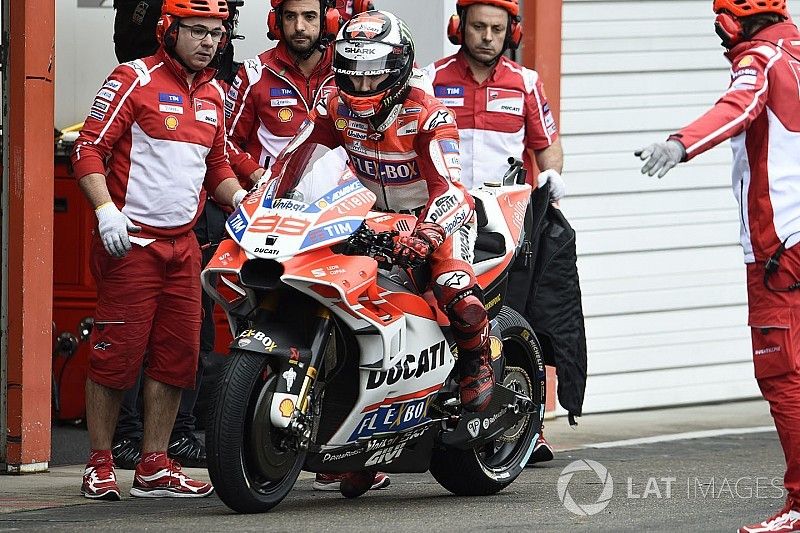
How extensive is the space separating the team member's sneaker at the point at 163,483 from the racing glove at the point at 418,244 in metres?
1.67

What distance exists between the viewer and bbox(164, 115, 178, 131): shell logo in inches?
Result: 297

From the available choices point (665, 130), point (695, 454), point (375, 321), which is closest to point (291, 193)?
point (375, 321)

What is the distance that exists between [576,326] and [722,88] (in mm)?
3445

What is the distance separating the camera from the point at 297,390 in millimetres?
6328

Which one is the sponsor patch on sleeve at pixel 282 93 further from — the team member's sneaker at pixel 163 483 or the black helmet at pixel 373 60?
the team member's sneaker at pixel 163 483

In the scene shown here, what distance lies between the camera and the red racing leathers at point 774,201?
6449mm

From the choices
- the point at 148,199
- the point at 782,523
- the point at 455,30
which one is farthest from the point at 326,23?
the point at 782,523

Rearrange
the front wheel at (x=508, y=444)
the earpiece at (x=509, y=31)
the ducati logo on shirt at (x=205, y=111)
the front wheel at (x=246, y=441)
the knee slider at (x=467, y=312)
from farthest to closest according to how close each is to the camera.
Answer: the earpiece at (x=509, y=31) → the ducati logo on shirt at (x=205, y=111) → the front wheel at (x=508, y=444) → the knee slider at (x=467, y=312) → the front wheel at (x=246, y=441)

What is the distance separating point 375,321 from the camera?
6.52 m

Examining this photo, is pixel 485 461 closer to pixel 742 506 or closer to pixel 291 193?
pixel 742 506

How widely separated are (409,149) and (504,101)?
1919 mm

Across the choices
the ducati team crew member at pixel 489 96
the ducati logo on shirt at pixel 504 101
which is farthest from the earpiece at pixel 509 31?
the ducati logo on shirt at pixel 504 101

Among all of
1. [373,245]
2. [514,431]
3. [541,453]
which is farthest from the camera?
[541,453]

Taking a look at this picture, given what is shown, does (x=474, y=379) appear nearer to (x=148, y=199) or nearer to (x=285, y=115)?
Answer: (x=148, y=199)
